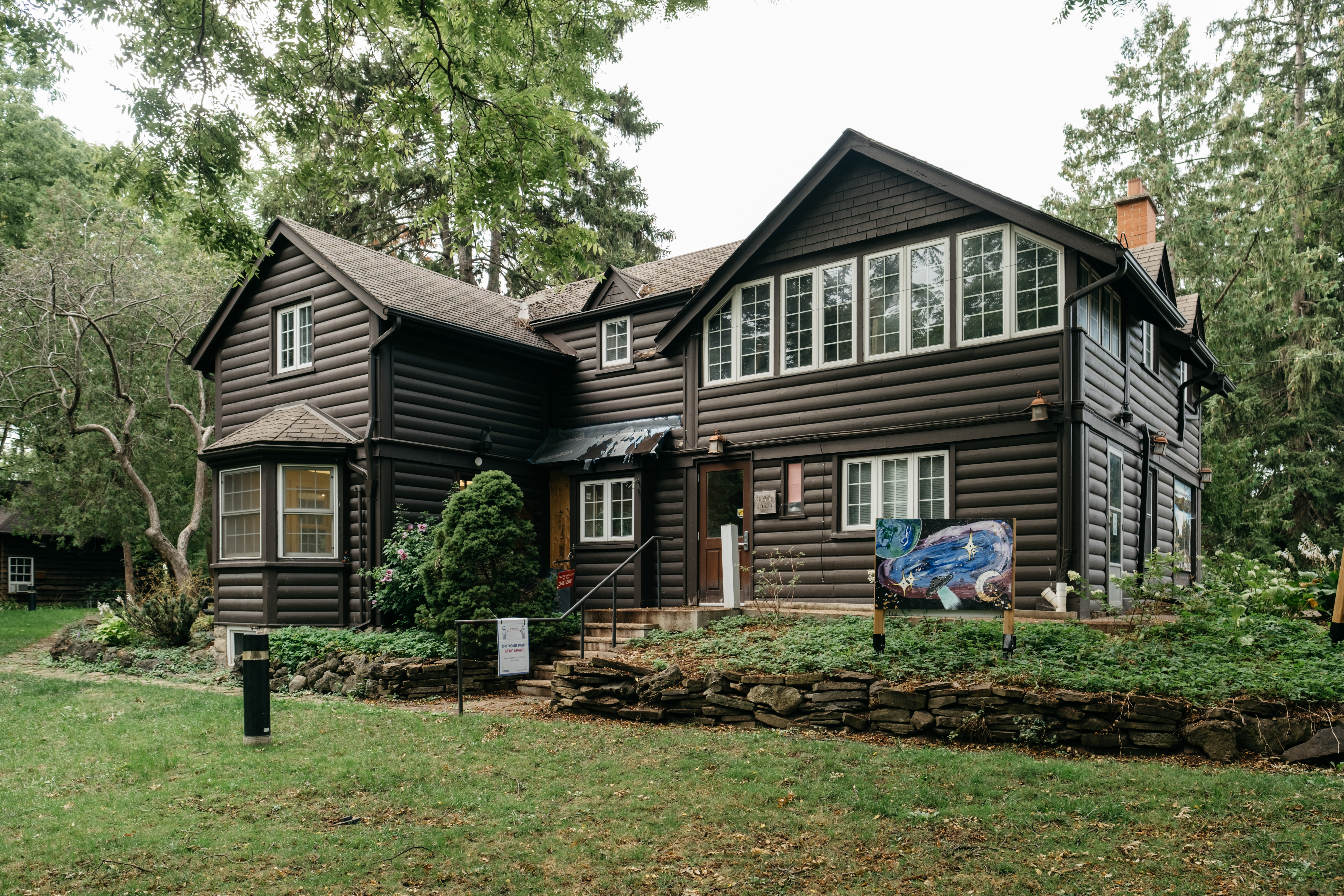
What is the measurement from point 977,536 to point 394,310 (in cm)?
999

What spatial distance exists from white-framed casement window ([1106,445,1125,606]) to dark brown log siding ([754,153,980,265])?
4.20 meters

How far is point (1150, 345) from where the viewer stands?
16141mm

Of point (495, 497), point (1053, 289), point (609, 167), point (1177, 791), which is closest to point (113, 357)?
point (495, 497)

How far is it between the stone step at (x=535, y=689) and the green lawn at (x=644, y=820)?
3.30m

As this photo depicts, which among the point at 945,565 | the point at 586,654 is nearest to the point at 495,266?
the point at 586,654

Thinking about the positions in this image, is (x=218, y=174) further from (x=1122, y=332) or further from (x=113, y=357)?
(x=113, y=357)

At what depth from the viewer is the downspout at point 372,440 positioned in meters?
15.3

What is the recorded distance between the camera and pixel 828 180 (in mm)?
14562

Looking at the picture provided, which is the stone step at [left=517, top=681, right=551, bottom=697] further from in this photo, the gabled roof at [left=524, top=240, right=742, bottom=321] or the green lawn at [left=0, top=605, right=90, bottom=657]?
the green lawn at [left=0, top=605, right=90, bottom=657]

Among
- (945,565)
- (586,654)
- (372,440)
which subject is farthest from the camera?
(372,440)

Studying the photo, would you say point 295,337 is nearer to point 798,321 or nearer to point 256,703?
point 798,321

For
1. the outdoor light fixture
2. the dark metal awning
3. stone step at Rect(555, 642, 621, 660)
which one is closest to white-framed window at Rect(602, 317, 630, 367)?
the dark metal awning

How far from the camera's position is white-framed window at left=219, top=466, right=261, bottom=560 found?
52.0 feet

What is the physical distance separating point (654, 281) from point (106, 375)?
1627 centimetres
